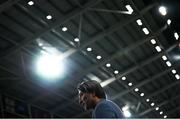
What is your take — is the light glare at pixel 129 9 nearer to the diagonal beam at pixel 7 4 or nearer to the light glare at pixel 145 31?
the light glare at pixel 145 31

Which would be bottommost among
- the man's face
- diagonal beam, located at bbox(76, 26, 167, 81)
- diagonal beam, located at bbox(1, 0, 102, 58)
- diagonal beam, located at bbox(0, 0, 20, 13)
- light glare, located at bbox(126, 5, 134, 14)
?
the man's face

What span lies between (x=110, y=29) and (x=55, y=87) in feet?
16.5

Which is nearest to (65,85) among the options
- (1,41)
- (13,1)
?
(1,41)

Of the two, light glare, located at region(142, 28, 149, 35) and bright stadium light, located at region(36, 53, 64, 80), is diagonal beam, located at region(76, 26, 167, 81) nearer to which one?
light glare, located at region(142, 28, 149, 35)

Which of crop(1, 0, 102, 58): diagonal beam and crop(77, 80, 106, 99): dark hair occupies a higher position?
crop(1, 0, 102, 58): diagonal beam

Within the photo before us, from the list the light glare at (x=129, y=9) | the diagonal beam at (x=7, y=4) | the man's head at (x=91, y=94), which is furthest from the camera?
the light glare at (x=129, y=9)

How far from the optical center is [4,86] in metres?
19.5

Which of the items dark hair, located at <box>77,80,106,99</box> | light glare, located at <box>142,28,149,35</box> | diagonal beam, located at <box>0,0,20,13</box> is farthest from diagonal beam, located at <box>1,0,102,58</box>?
dark hair, located at <box>77,80,106,99</box>

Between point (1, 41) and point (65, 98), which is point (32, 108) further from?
point (1, 41)

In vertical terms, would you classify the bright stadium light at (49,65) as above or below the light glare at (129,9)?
below

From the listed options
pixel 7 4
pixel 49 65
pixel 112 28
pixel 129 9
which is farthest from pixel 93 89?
pixel 49 65

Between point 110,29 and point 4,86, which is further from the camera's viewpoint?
point 4,86

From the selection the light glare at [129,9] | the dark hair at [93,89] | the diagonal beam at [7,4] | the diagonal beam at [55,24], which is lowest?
the dark hair at [93,89]

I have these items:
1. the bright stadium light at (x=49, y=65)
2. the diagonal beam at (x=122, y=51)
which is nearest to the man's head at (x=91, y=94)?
the bright stadium light at (x=49, y=65)
